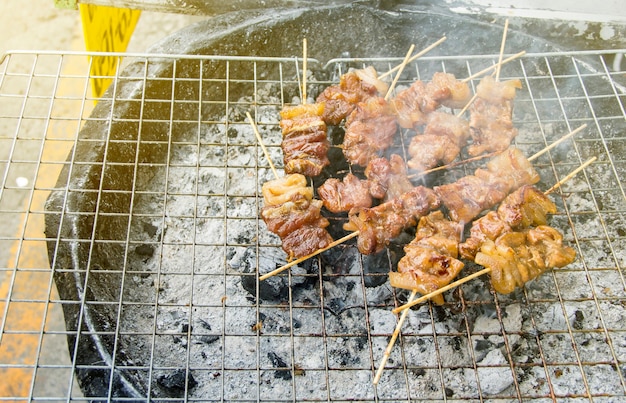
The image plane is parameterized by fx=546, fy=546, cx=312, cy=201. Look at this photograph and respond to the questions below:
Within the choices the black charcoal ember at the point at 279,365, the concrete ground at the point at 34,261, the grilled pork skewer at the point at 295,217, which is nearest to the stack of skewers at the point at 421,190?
the grilled pork skewer at the point at 295,217

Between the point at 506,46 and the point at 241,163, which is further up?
the point at 506,46

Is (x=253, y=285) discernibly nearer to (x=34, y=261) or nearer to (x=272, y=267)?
(x=272, y=267)

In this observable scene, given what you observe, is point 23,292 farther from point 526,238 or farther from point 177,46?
point 526,238

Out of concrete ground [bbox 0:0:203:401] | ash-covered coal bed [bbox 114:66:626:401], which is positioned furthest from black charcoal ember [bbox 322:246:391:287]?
concrete ground [bbox 0:0:203:401]

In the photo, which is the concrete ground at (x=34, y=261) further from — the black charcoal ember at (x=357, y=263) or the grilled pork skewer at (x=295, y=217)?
the black charcoal ember at (x=357, y=263)

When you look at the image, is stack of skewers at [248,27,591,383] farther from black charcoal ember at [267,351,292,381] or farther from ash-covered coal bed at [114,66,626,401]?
black charcoal ember at [267,351,292,381]

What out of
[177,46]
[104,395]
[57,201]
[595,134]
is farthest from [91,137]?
[595,134]

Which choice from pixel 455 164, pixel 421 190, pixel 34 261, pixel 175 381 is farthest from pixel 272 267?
pixel 34 261
